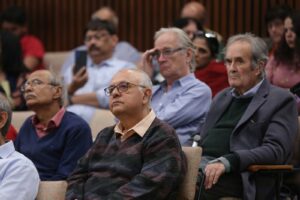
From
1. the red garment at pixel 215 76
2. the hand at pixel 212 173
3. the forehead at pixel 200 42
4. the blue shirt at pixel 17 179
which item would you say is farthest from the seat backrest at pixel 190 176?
the forehead at pixel 200 42

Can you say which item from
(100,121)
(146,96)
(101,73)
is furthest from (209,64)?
(146,96)

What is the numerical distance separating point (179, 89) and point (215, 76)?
72cm

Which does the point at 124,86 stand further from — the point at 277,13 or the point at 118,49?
the point at 118,49

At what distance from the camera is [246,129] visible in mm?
5434

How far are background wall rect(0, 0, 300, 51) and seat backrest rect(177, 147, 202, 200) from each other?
296 cm

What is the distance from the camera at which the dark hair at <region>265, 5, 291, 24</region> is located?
7.25 metres

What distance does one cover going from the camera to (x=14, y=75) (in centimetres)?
786

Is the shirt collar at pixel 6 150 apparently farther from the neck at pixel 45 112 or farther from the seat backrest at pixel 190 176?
the seat backrest at pixel 190 176

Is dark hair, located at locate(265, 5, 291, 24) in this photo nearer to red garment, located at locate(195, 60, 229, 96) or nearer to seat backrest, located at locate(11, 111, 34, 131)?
red garment, located at locate(195, 60, 229, 96)

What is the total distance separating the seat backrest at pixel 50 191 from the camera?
16.5 ft

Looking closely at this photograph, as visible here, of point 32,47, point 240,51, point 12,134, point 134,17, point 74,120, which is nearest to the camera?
point 240,51

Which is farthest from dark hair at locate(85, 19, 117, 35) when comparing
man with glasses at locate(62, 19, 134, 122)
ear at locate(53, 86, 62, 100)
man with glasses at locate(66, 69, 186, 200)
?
man with glasses at locate(66, 69, 186, 200)

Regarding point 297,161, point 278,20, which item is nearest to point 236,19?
point 278,20

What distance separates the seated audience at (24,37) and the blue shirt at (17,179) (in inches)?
136
